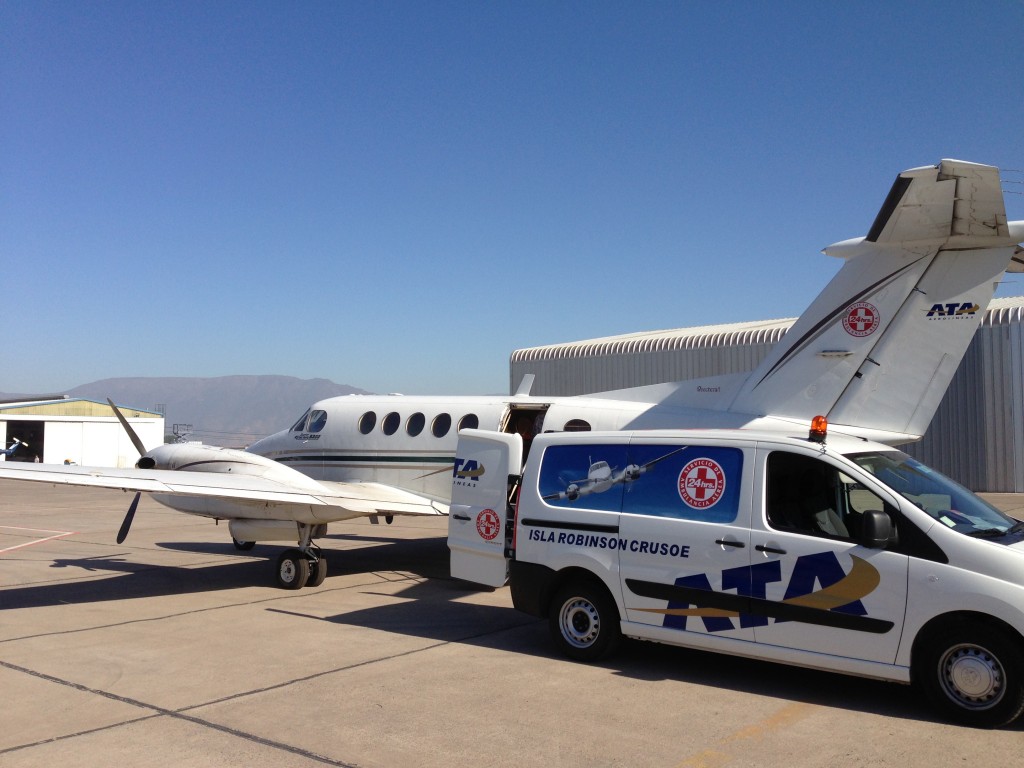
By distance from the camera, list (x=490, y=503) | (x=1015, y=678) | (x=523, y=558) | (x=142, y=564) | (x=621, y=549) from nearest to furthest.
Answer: (x=1015, y=678) < (x=621, y=549) < (x=523, y=558) < (x=490, y=503) < (x=142, y=564)

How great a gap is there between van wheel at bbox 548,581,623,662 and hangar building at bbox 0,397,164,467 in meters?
48.0

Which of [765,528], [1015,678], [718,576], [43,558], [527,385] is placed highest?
[527,385]

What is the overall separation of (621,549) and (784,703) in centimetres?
181

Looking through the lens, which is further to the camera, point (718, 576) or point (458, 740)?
point (718, 576)

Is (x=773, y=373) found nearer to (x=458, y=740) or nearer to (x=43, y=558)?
(x=458, y=740)

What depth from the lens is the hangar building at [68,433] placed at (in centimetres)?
5169

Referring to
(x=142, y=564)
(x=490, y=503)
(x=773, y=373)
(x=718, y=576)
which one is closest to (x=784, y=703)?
(x=718, y=576)

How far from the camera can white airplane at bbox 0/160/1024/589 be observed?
32.5 ft

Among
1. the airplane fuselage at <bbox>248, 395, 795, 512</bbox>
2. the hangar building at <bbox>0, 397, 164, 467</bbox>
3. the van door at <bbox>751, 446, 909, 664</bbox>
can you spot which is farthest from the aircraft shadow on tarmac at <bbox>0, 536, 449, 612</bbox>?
the hangar building at <bbox>0, 397, 164, 467</bbox>

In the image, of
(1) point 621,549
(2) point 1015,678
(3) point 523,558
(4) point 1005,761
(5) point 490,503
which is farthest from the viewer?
(5) point 490,503

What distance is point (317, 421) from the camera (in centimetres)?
1534

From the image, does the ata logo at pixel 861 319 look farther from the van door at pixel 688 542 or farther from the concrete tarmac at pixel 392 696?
the concrete tarmac at pixel 392 696

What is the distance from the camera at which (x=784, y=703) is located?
6395 mm

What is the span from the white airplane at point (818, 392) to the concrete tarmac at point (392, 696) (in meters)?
1.49
